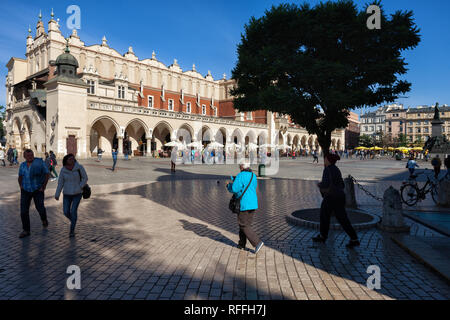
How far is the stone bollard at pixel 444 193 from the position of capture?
28.1 ft

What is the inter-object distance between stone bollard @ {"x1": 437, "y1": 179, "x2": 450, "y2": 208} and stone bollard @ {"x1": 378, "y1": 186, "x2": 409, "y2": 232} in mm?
3775

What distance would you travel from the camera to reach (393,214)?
596 centimetres

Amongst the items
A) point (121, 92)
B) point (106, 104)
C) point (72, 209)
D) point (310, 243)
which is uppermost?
point (121, 92)

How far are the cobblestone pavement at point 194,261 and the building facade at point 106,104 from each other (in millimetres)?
24899

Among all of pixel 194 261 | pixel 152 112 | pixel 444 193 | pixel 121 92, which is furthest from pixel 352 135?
pixel 194 261

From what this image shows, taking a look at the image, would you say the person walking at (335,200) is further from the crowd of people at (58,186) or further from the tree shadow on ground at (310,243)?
the crowd of people at (58,186)

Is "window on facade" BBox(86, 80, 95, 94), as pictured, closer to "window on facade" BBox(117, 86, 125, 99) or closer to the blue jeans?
"window on facade" BBox(117, 86, 125, 99)

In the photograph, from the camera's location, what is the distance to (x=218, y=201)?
9.54 m

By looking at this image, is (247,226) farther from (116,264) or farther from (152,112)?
(152,112)

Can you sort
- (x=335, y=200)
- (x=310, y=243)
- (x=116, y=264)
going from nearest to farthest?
(x=116, y=264)
(x=335, y=200)
(x=310, y=243)

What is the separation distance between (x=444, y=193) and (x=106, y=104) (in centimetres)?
3132

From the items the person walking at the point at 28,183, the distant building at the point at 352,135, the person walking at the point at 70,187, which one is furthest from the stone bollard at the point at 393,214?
the distant building at the point at 352,135
